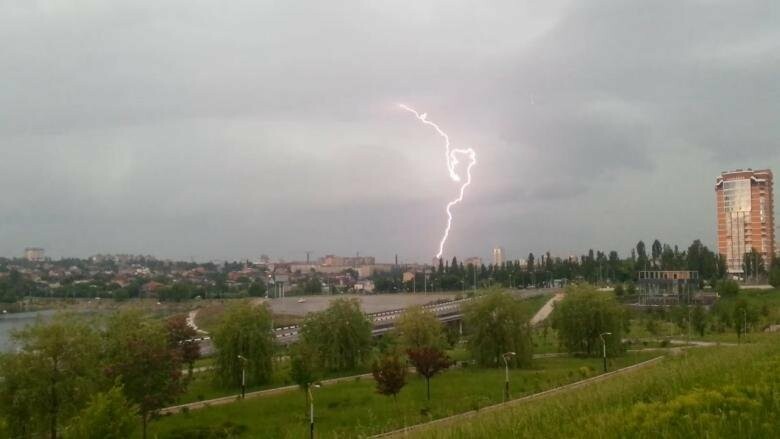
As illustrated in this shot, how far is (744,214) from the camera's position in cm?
12144

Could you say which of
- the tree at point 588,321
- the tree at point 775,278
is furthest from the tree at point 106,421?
the tree at point 775,278

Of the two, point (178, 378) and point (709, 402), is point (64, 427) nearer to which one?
point (178, 378)

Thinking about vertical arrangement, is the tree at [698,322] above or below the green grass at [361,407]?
above

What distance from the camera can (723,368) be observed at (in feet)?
42.8

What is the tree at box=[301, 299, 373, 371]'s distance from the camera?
38.0 metres

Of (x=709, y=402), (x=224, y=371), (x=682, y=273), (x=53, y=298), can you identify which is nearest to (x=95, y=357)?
(x=224, y=371)

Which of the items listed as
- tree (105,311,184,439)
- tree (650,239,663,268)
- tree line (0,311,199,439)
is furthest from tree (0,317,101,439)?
tree (650,239,663,268)

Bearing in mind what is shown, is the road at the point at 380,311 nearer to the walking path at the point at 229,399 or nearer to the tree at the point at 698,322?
the walking path at the point at 229,399

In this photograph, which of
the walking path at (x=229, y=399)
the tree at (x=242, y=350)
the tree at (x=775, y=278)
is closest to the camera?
the walking path at (x=229, y=399)

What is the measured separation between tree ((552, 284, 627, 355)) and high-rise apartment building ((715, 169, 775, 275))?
89.6 metres

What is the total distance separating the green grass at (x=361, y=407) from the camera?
21734 millimetres

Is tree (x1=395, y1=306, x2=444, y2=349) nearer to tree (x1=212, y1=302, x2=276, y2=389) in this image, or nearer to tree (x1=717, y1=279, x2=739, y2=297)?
tree (x1=212, y1=302, x2=276, y2=389)

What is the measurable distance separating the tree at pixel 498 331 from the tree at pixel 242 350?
12175 millimetres

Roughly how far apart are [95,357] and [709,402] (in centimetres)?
2017
